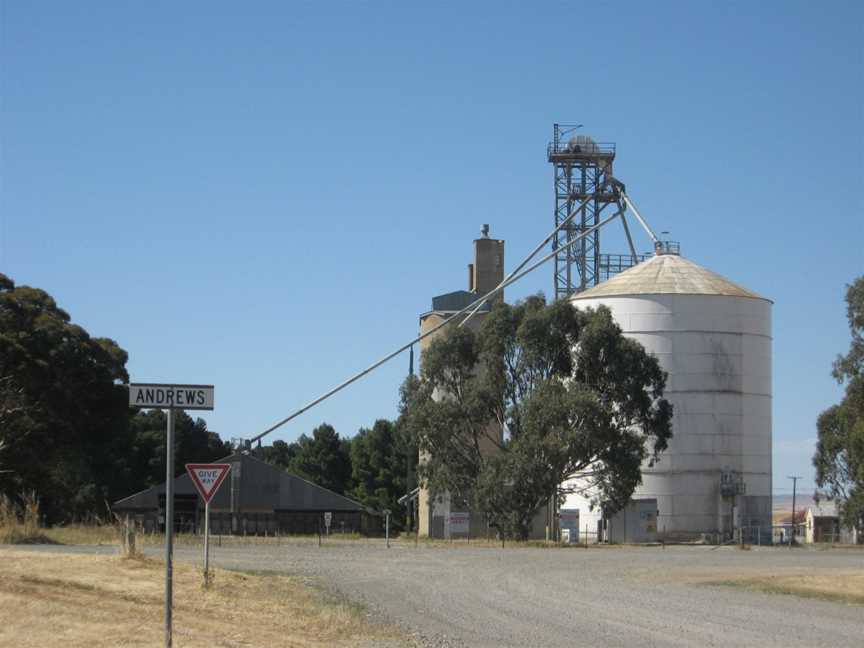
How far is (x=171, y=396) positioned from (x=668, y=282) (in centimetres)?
5881

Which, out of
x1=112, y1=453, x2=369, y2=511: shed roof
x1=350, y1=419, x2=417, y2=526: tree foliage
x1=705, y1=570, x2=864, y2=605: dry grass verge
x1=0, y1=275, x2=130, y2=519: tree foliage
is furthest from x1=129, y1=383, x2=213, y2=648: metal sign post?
x1=350, y1=419, x2=417, y2=526: tree foliage

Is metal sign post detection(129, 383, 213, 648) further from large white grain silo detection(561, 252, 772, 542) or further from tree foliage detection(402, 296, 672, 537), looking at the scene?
large white grain silo detection(561, 252, 772, 542)

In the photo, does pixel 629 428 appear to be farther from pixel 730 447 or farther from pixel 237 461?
pixel 237 461

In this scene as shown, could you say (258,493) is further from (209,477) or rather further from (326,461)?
(209,477)

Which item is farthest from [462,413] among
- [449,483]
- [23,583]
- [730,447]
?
[23,583]

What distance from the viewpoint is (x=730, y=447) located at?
234ft

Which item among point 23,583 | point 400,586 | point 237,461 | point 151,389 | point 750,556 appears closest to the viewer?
point 151,389

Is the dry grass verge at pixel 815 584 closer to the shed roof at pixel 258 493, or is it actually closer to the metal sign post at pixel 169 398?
the metal sign post at pixel 169 398

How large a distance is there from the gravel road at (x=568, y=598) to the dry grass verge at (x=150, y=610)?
4.14ft

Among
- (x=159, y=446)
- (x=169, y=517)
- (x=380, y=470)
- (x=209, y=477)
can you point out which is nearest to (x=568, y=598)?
(x=209, y=477)

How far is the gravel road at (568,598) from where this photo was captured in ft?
67.4

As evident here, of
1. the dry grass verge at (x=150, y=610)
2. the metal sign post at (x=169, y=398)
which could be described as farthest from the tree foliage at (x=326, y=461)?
the metal sign post at (x=169, y=398)

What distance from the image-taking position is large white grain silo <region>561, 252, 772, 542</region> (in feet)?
230

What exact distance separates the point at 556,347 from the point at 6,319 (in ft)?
86.6
